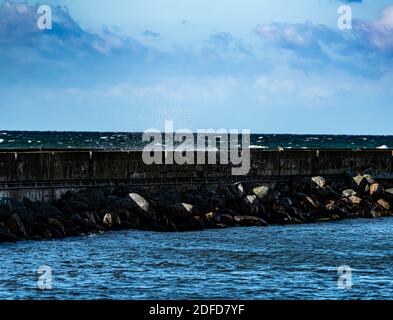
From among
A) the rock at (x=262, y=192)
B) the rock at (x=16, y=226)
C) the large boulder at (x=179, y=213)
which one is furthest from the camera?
the rock at (x=262, y=192)

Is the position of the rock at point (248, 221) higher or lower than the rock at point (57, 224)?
lower

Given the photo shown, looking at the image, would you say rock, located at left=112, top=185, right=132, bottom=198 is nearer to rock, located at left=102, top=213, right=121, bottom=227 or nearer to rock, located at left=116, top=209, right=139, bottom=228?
rock, located at left=116, top=209, right=139, bottom=228

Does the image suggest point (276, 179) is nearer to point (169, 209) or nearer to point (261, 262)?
point (169, 209)

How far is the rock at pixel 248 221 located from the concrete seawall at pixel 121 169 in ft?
9.30

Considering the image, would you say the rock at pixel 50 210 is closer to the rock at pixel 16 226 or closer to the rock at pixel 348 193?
the rock at pixel 16 226

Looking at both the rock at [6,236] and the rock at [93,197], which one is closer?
the rock at [6,236]

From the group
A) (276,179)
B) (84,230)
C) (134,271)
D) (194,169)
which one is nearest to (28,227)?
(84,230)

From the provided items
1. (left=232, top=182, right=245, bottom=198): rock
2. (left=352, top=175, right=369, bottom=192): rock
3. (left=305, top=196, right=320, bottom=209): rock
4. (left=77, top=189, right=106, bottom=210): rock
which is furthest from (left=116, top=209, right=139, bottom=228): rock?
(left=352, top=175, right=369, bottom=192): rock

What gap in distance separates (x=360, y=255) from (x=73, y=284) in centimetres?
869

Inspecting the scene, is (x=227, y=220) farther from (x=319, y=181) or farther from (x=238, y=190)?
(x=319, y=181)

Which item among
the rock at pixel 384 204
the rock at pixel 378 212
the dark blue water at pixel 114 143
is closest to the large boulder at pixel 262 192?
the rock at pixel 378 212

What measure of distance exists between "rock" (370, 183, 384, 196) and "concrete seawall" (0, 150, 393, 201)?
196 centimetres

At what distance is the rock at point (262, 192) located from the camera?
3512 centimetres

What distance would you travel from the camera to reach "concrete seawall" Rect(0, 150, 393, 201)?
102ft
